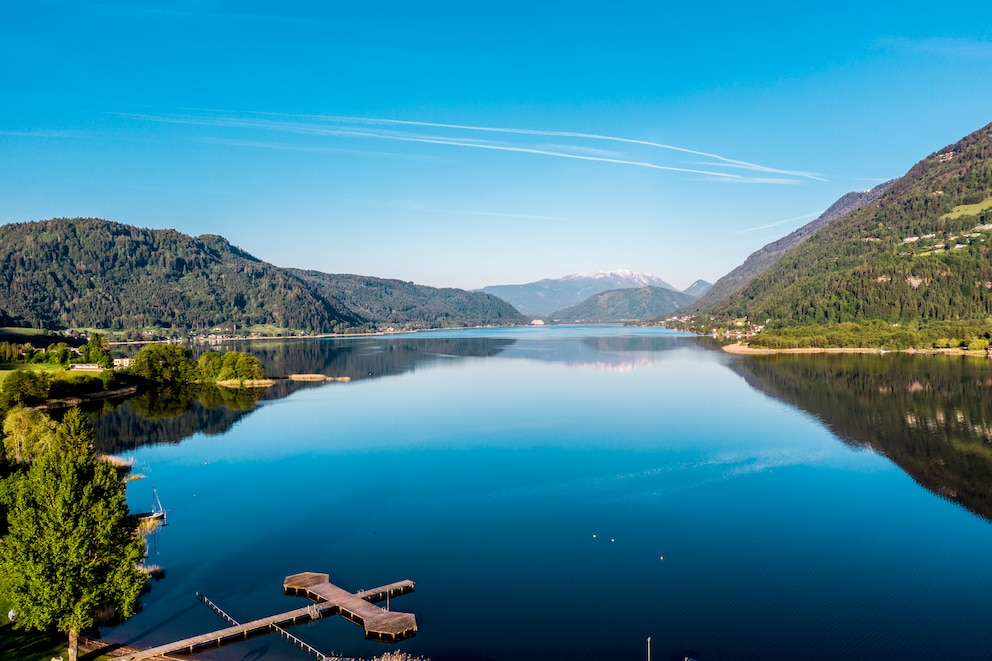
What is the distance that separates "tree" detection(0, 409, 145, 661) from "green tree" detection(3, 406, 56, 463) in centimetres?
3033

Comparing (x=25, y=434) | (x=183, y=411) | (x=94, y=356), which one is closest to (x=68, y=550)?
(x=25, y=434)

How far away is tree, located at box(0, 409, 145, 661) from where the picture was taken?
26.7m

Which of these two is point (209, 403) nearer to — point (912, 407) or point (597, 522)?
point (597, 522)

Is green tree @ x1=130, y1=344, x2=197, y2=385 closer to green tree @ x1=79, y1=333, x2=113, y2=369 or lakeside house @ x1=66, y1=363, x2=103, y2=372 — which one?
green tree @ x1=79, y1=333, x2=113, y2=369

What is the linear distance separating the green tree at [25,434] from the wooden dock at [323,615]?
3397 cm

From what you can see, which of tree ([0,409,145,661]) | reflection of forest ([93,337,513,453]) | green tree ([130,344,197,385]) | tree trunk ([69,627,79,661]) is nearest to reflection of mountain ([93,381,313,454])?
reflection of forest ([93,337,513,453])

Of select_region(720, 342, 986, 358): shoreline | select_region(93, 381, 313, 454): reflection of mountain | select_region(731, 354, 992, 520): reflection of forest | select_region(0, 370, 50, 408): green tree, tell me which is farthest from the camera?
select_region(720, 342, 986, 358): shoreline

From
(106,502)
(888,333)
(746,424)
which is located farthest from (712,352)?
(106,502)

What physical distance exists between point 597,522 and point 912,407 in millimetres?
63246

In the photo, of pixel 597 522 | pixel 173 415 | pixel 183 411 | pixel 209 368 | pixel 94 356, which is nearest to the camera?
pixel 597 522

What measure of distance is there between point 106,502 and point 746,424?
70949 mm

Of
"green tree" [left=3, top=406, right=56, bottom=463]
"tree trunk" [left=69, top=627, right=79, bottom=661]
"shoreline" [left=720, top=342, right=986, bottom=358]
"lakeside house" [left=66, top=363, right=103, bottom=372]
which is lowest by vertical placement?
"tree trunk" [left=69, top=627, right=79, bottom=661]

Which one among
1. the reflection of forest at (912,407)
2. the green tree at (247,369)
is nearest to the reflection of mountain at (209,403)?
the green tree at (247,369)

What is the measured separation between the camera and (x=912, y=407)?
8744 cm
